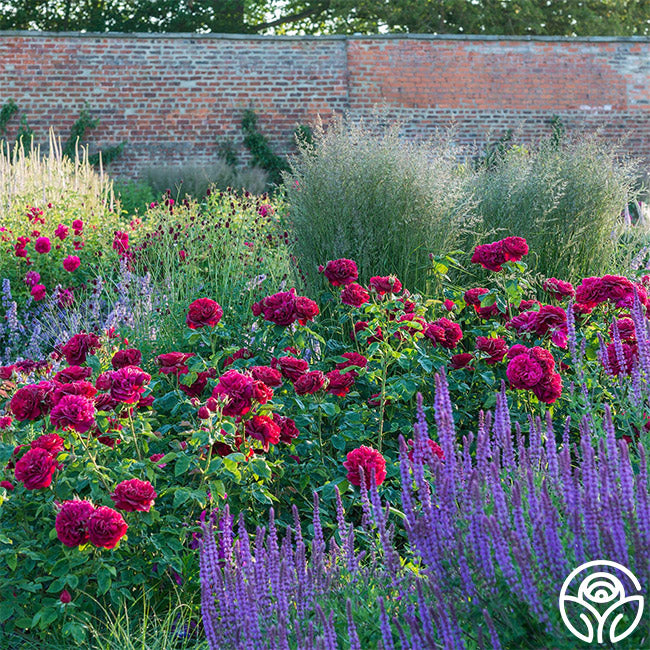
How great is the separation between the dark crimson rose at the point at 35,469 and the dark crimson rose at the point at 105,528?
26 cm

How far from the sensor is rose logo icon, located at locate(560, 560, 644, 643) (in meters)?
1.42

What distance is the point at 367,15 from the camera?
20.8 m

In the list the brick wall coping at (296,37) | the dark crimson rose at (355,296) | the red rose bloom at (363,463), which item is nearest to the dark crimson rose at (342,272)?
the dark crimson rose at (355,296)

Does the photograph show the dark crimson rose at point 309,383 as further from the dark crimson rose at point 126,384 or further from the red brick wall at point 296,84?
the red brick wall at point 296,84

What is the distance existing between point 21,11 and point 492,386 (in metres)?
21.1

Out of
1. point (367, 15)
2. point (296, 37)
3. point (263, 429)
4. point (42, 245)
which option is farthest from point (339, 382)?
point (367, 15)

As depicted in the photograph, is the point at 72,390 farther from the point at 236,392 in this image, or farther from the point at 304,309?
the point at 304,309

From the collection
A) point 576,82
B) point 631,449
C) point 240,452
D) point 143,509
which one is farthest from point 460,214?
point 576,82

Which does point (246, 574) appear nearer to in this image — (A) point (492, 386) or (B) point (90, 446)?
(B) point (90, 446)

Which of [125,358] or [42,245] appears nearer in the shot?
[125,358]

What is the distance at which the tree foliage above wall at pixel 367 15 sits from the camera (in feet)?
65.6

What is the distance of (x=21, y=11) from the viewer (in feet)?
67.2

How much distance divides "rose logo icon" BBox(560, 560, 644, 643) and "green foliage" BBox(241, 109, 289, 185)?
12.9 m

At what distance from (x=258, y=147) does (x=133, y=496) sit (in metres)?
12.3
